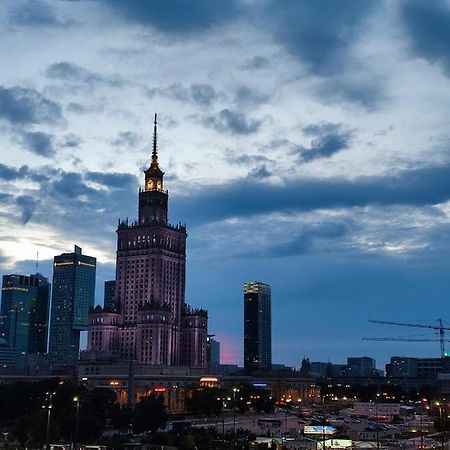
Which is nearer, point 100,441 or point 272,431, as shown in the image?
point 100,441

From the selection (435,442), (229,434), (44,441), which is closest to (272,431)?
(229,434)

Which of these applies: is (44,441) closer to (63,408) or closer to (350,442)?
(63,408)

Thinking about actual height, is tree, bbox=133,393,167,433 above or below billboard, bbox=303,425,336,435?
above

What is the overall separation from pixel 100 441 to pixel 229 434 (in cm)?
3365

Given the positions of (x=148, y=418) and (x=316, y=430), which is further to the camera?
(x=316, y=430)

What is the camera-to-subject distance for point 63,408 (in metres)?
156

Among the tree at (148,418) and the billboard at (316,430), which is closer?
the tree at (148,418)

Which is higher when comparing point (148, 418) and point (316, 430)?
point (148, 418)

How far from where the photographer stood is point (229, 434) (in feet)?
492

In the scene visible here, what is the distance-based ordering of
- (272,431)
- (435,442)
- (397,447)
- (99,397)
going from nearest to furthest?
(397,447)
(435,442)
(99,397)
(272,431)

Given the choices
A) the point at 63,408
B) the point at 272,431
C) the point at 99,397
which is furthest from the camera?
the point at 272,431

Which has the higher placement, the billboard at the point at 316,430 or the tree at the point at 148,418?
the tree at the point at 148,418

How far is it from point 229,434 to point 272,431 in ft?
121

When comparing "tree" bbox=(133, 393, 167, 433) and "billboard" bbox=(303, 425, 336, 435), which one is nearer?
"tree" bbox=(133, 393, 167, 433)
